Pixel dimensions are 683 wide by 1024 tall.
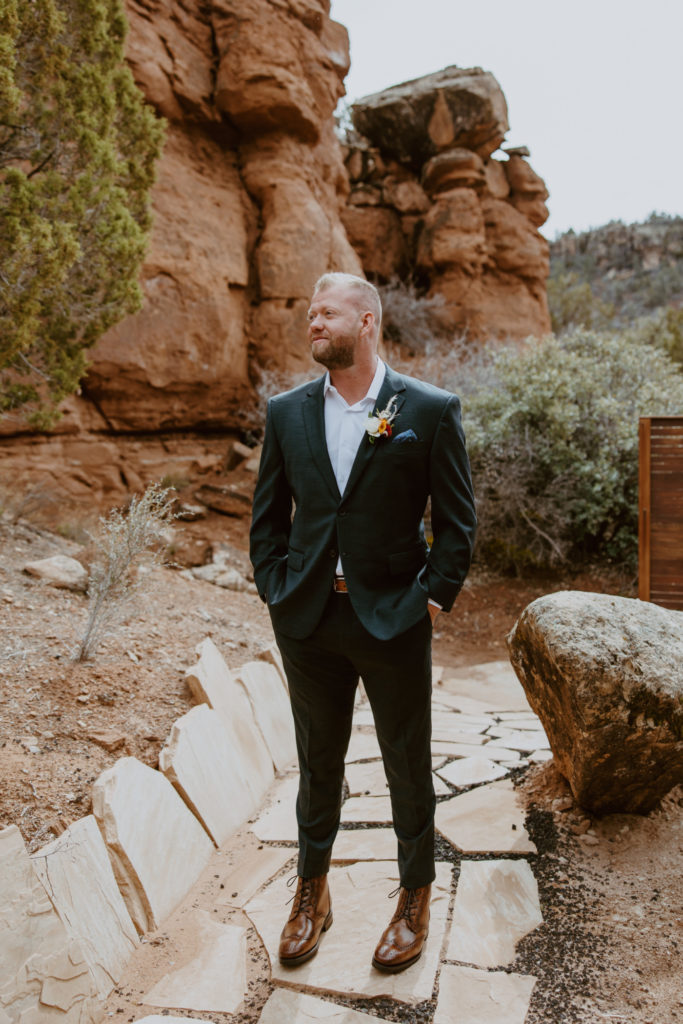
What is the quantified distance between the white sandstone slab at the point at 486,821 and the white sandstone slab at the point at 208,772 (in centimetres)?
95

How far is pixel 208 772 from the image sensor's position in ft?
11.2

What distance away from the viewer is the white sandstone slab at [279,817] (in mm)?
3393

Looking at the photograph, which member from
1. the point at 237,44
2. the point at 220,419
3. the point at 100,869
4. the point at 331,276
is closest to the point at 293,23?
the point at 237,44

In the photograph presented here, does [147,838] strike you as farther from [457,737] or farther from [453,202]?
[453,202]

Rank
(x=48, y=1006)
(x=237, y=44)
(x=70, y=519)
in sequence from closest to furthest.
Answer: (x=48, y=1006), (x=70, y=519), (x=237, y=44)

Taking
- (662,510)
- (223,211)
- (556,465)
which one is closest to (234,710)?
(662,510)

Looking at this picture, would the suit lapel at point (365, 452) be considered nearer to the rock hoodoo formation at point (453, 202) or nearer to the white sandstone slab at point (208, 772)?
the white sandstone slab at point (208, 772)

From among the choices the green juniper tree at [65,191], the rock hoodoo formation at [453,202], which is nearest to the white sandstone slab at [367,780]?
the green juniper tree at [65,191]

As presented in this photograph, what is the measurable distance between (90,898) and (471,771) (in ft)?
7.08

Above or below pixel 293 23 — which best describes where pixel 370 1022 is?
below

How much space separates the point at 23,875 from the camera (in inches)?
80.1

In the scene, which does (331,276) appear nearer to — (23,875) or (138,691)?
(23,875)

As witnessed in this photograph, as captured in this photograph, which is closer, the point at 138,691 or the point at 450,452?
the point at 450,452

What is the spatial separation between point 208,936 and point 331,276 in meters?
2.34
